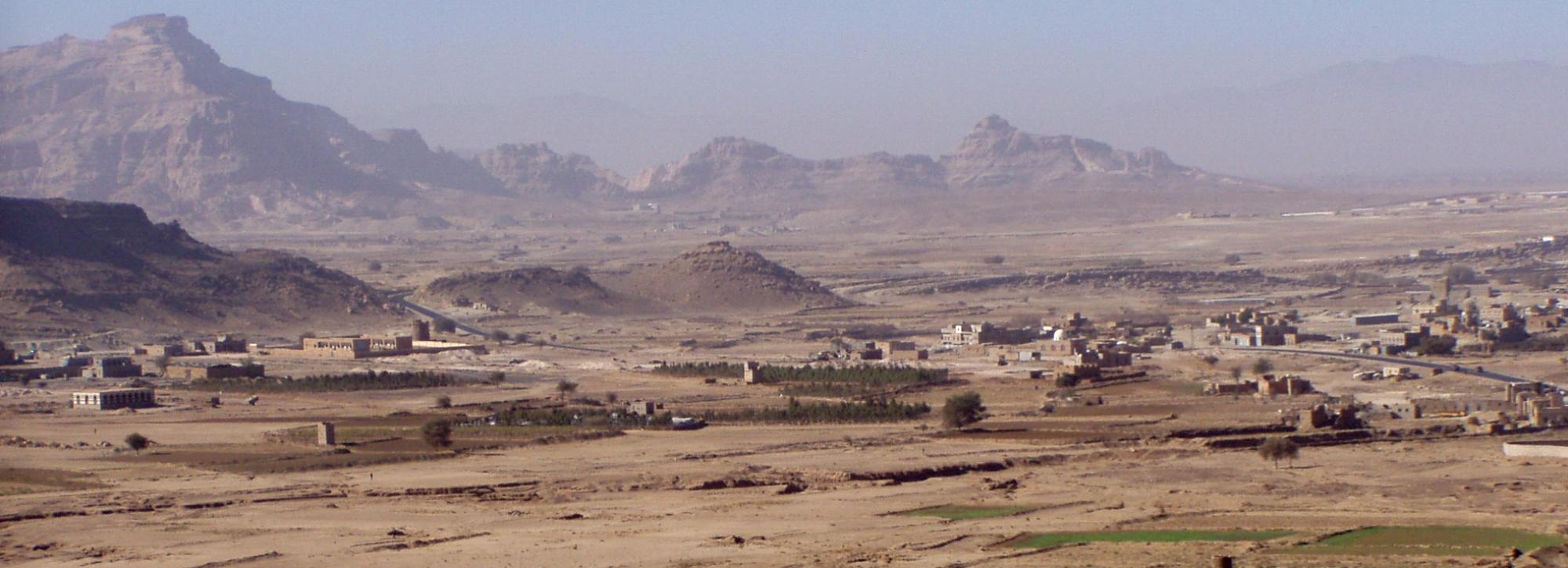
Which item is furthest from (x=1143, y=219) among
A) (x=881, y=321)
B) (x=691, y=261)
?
A: (x=881, y=321)

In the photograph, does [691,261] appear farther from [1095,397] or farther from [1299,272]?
[1095,397]

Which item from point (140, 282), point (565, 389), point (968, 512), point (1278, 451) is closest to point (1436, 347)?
point (1278, 451)

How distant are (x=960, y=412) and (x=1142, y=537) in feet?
49.8

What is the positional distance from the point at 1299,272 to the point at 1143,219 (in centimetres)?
7512

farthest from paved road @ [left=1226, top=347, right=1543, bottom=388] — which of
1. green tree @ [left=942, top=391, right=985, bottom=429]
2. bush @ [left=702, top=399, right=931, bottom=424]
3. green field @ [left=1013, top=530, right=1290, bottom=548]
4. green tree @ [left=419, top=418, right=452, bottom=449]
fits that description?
green tree @ [left=419, top=418, right=452, bottom=449]

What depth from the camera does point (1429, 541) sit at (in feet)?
94.5

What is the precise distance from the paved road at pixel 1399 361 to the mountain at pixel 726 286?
107ft

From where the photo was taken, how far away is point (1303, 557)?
90.2ft

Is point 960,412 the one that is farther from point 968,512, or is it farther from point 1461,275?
point 1461,275

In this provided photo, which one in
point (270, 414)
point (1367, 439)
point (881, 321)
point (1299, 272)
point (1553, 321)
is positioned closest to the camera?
point (1367, 439)

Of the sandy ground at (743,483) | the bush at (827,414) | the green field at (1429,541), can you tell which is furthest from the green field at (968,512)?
the bush at (827,414)

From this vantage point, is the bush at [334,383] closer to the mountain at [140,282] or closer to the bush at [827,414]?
the bush at [827,414]

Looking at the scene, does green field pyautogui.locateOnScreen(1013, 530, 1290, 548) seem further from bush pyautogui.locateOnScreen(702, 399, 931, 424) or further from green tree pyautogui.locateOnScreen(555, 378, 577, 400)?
green tree pyautogui.locateOnScreen(555, 378, 577, 400)

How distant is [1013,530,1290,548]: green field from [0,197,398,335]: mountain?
5761 centimetres
